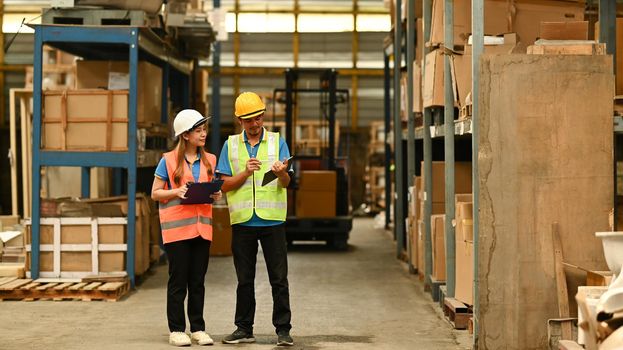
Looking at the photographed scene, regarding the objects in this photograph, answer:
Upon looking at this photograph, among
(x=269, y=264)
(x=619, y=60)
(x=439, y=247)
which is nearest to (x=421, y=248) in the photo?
(x=439, y=247)

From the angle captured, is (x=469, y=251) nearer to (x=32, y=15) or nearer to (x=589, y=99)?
(x=589, y=99)

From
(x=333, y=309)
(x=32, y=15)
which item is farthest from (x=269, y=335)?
(x=32, y=15)

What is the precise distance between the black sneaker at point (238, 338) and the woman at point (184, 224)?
5.6 inches

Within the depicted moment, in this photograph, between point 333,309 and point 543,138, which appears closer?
point 543,138

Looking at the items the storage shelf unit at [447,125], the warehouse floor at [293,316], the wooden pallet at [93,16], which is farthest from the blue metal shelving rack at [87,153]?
the storage shelf unit at [447,125]

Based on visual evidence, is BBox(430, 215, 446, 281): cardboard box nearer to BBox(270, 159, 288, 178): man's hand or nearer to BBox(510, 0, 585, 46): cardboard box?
BBox(510, 0, 585, 46): cardboard box

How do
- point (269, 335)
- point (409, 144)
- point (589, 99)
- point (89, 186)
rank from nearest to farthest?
point (589, 99), point (269, 335), point (409, 144), point (89, 186)

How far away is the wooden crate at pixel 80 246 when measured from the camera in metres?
10.2

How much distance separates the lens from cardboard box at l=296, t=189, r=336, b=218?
1545 centimetres

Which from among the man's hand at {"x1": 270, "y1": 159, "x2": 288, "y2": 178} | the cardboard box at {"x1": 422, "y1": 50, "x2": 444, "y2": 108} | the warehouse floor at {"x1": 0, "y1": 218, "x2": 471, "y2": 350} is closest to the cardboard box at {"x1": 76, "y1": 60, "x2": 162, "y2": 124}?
the warehouse floor at {"x1": 0, "y1": 218, "x2": 471, "y2": 350}

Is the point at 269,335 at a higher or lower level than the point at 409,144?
lower

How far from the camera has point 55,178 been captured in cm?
1502

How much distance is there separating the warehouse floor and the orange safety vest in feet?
Result: 2.75

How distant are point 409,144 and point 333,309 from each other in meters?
3.39
